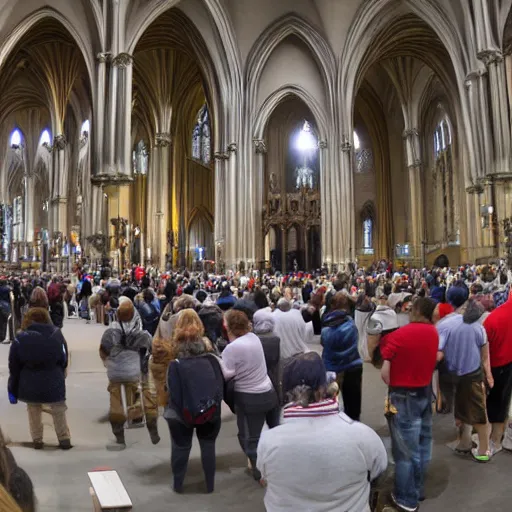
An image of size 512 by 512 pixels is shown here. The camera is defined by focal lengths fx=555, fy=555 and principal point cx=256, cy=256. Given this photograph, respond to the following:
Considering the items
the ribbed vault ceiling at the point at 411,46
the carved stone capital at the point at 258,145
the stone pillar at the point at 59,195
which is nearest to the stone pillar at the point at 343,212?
the carved stone capital at the point at 258,145

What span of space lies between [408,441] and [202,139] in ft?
132

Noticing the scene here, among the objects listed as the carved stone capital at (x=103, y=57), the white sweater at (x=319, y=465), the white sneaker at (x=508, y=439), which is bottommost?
the white sneaker at (x=508, y=439)

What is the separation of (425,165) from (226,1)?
675 inches

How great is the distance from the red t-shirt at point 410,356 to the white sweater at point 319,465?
5.56 ft

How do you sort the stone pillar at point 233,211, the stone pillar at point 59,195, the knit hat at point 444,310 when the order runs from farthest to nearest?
the stone pillar at point 59,195 → the stone pillar at point 233,211 → the knit hat at point 444,310

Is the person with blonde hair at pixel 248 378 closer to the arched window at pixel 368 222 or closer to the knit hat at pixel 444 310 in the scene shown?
the knit hat at pixel 444 310

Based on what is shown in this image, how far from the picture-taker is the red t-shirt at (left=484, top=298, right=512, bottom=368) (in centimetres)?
491

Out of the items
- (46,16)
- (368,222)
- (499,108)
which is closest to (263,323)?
(499,108)

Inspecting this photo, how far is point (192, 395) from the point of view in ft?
12.9

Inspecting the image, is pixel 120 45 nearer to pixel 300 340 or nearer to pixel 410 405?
pixel 300 340

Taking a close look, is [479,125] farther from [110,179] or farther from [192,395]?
[192,395]

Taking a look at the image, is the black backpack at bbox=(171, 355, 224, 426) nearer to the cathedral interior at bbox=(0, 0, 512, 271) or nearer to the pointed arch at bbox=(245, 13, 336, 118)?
the cathedral interior at bbox=(0, 0, 512, 271)

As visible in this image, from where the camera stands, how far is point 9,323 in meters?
12.3

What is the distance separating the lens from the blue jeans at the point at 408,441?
384 cm
